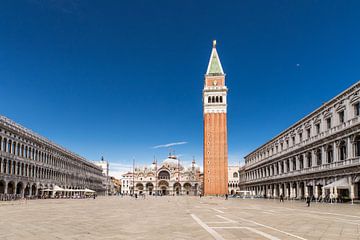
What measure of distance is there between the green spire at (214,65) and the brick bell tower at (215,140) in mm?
4670

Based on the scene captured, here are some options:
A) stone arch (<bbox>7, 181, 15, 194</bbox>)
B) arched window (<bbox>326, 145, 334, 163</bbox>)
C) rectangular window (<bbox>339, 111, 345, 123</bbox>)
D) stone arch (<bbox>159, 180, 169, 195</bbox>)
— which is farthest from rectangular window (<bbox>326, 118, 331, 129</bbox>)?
stone arch (<bbox>159, 180, 169, 195</bbox>)

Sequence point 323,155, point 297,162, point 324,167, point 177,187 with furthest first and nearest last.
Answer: point 177,187
point 297,162
point 323,155
point 324,167

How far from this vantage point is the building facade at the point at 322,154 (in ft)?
122

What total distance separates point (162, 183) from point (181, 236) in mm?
146581

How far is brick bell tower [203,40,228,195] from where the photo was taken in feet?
327

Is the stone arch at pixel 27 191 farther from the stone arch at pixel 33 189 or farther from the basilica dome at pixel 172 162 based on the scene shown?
the basilica dome at pixel 172 162

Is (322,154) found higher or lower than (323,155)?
higher

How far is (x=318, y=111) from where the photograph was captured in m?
47.9

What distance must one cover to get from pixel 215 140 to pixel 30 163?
2053 inches

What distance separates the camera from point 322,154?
45.6 metres

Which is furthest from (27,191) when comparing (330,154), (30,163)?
(330,154)

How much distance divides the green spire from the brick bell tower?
4.67 metres

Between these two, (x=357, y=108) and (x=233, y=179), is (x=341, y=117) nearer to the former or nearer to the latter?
(x=357, y=108)

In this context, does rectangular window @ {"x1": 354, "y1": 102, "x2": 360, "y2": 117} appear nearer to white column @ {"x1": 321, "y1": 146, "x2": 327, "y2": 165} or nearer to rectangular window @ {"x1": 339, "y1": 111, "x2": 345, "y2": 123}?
rectangular window @ {"x1": 339, "y1": 111, "x2": 345, "y2": 123}
